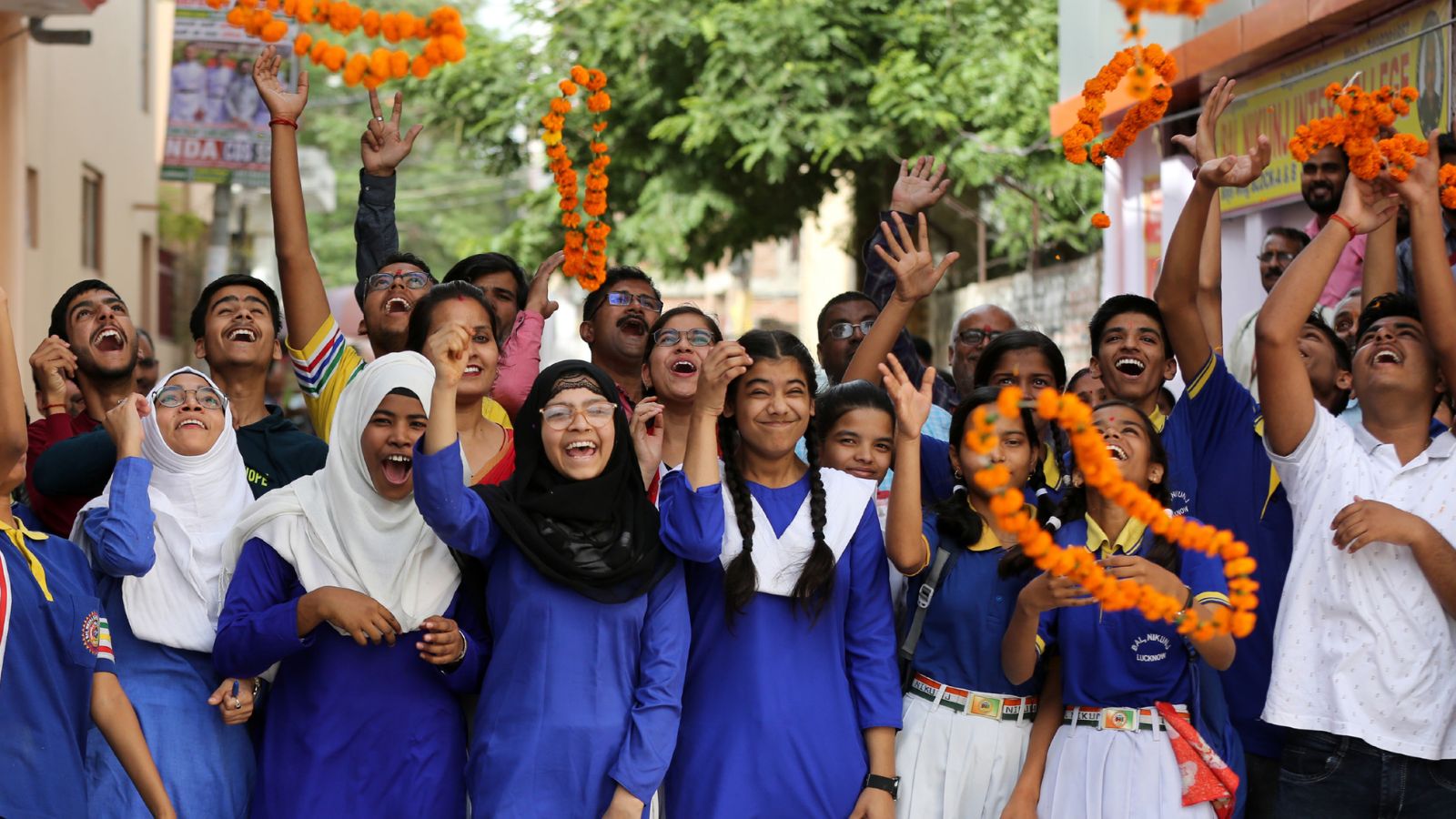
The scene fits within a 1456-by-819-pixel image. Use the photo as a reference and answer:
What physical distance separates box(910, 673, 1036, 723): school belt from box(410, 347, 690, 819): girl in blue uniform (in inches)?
27.7

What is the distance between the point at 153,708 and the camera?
4.04 meters

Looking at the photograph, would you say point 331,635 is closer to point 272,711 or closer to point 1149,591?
point 272,711

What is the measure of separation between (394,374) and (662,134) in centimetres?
1084

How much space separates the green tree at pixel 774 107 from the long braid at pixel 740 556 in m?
9.60

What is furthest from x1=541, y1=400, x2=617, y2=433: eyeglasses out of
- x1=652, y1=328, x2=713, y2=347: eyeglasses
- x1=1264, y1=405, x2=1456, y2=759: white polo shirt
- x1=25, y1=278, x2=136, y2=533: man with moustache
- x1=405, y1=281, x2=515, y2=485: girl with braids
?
x1=1264, y1=405, x2=1456, y2=759: white polo shirt

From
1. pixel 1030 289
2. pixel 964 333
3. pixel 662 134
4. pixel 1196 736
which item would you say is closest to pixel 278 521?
pixel 1196 736

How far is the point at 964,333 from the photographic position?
21.6 feet

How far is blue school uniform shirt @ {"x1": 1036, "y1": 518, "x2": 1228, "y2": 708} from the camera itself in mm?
4059

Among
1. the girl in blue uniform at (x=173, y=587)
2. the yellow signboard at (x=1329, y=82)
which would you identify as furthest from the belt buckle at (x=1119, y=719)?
the yellow signboard at (x=1329, y=82)

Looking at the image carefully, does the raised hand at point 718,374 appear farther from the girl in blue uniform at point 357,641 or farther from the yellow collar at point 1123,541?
the yellow collar at point 1123,541

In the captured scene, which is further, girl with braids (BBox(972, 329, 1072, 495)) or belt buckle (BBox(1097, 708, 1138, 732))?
girl with braids (BBox(972, 329, 1072, 495))

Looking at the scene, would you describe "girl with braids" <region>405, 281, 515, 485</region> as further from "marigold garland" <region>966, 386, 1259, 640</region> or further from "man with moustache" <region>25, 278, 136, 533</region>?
"marigold garland" <region>966, 386, 1259, 640</region>

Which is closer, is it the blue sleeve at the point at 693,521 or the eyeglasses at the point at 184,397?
the blue sleeve at the point at 693,521

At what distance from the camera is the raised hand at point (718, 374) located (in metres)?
3.92
